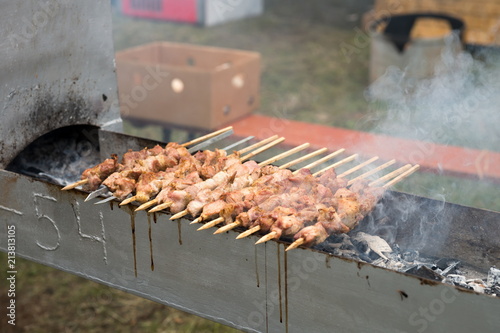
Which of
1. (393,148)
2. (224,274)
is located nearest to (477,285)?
(224,274)

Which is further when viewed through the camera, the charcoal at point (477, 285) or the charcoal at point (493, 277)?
the charcoal at point (493, 277)

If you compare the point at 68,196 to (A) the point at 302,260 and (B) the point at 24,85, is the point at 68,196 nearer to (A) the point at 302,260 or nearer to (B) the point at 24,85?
(B) the point at 24,85

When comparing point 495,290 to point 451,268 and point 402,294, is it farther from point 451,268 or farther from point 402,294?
point 402,294

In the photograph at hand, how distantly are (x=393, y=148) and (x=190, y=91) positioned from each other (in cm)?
242

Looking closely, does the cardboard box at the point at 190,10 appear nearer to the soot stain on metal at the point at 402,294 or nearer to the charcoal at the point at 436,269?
the charcoal at the point at 436,269

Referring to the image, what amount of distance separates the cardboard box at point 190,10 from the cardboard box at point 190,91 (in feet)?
24.7

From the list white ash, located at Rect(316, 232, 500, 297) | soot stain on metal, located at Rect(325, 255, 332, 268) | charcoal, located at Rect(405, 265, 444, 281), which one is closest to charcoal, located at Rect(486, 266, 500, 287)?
white ash, located at Rect(316, 232, 500, 297)

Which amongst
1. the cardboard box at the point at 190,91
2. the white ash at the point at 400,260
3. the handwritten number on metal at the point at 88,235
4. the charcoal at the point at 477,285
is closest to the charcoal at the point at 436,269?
the white ash at the point at 400,260

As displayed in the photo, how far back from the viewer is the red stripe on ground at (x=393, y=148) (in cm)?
533

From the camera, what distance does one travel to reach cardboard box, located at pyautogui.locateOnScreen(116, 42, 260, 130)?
22.0 ft

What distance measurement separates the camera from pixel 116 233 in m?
3.24

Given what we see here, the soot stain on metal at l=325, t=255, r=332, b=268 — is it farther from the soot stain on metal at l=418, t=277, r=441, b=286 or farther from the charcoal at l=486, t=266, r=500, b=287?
the charcoal at l=486, t=266, r=500, b=287

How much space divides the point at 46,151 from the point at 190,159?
135cm

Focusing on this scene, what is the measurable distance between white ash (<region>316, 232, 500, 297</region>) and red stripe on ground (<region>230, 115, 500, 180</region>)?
1.55 meters
